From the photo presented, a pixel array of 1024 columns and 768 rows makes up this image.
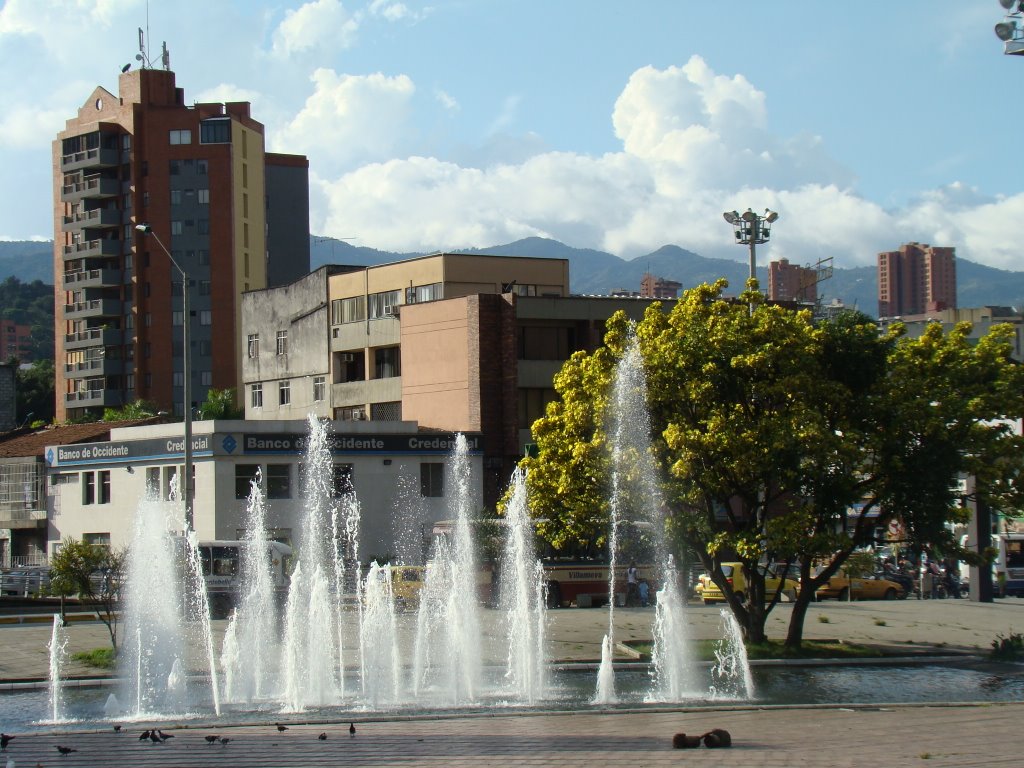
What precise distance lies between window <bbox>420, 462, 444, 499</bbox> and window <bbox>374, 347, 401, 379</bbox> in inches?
378

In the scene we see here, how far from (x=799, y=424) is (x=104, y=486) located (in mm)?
35549

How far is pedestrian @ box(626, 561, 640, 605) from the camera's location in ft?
131

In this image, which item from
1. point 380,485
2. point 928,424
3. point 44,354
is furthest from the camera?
point 44,354

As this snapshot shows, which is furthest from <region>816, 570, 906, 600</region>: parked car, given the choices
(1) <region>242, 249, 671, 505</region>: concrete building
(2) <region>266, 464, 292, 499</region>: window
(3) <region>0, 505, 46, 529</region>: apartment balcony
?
(3) <region>0, 505, 46, 529</region>: apartment balcony

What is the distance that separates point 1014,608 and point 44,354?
163 meters

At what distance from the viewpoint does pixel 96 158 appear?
93.5m

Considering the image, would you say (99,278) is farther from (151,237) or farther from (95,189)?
(95,189)

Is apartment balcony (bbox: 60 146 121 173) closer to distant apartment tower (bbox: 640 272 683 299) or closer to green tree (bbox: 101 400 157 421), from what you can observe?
green tree (bbox: 101 400 157 421)

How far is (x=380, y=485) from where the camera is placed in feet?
163

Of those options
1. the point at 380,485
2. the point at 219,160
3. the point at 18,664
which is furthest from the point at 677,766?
the point at 219,160

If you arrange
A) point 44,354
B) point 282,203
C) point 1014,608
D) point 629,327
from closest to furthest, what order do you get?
1. point 629,327
2. point 1014,608
3. point 282,203
4. point 44,354

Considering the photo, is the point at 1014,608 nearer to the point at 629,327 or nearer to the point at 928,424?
the point at 928,424

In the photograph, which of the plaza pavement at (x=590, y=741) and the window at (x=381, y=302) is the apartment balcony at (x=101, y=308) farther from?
the plaza pavement at (x=590, y=741)

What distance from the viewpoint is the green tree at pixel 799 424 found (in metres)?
24.7
